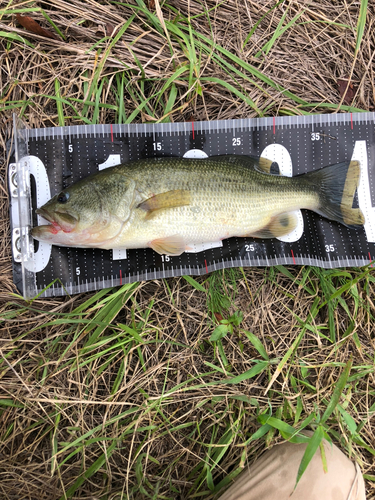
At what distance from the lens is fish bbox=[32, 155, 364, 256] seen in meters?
2.82

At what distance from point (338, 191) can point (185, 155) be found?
1483mm

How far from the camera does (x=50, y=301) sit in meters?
3.08

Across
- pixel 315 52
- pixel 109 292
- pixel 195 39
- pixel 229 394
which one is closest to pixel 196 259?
pixel 109 292

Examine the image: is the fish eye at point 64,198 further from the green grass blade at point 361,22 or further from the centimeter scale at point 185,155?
the green grass blade at point 361,22

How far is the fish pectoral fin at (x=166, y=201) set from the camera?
2824 mm

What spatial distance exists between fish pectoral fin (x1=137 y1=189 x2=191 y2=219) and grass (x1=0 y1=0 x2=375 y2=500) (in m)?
0.71

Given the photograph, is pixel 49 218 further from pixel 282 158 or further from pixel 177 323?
pixel 282 158

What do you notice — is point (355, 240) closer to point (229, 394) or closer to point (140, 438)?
point (229, 394)

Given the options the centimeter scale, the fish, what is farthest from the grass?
the fish

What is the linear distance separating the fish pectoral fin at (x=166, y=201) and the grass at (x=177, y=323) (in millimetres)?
710

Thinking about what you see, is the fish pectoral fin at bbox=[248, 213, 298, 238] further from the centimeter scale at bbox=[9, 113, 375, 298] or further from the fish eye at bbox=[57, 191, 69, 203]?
the fish eye at bbox=[57, 191, 69, 203]

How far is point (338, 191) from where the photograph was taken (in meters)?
3.20

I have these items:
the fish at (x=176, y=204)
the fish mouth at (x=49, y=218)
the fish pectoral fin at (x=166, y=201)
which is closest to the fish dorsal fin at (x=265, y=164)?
the fish at (x=176, y=204)

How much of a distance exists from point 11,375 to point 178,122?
2.72m
